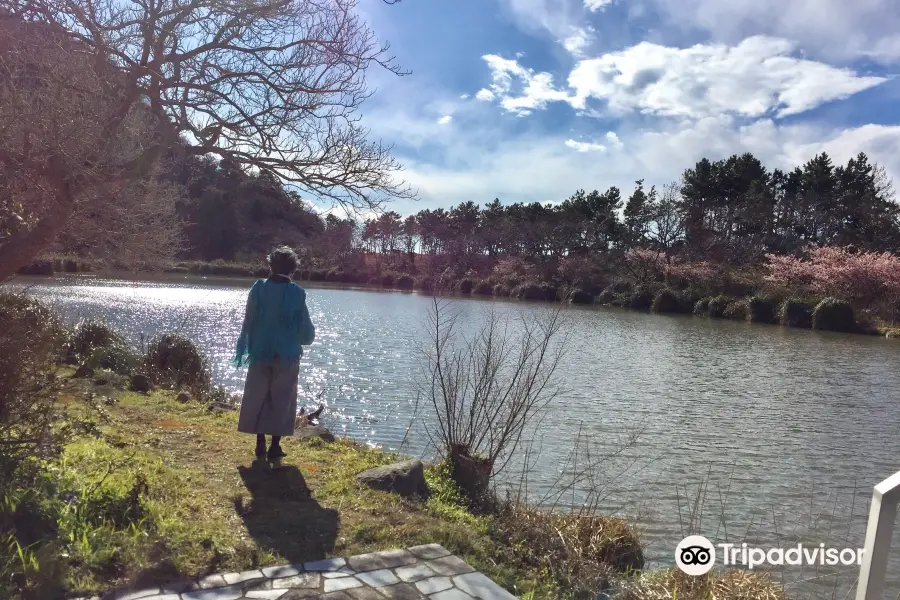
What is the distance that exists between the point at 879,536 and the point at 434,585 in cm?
190

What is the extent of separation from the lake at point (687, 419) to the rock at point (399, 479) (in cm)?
196

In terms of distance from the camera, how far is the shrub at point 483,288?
4759 cm

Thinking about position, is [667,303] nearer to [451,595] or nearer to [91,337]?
[91,337]

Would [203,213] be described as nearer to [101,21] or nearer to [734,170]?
[101,21]

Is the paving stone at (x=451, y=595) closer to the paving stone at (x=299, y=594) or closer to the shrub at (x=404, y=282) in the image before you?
the paving stone at (x=299, y=594)

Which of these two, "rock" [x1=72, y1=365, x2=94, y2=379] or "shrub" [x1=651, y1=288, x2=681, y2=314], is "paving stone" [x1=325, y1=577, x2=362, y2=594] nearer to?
"rock" [x1=72, y1=365, x2=94, y2=379]

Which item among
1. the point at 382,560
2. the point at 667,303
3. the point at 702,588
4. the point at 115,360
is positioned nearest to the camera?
the point at 382,560

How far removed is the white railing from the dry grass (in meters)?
1.56

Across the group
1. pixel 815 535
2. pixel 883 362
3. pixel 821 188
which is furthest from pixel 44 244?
pixel 821 188

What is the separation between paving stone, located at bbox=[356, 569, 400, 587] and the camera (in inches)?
119

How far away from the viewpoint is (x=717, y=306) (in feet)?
114

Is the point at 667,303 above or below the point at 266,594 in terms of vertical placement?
above

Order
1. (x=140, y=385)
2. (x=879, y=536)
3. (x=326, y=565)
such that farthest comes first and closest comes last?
(x=140, y=385), (x=326, y=565), (x=879, y=536)

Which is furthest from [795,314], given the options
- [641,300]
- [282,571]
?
[282,571]
